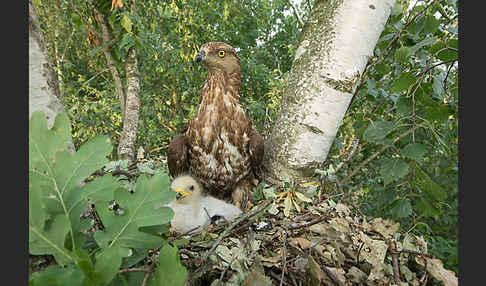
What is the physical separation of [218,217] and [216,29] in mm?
4498

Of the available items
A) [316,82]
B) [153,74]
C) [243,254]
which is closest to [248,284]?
[243,254]

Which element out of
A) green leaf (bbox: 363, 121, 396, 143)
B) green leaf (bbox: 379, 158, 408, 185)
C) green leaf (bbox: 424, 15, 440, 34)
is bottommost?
green leaf (bbox: 379, 158, 408, 185)

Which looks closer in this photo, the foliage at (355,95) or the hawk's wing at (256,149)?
the foliage at (355,95)

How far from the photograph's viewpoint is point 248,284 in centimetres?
77

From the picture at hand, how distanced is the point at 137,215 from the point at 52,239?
161mm

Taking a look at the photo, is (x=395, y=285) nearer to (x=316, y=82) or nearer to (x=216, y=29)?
(x=316, y=82)

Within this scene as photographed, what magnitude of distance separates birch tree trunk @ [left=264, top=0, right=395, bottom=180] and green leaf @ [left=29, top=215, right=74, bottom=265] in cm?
124

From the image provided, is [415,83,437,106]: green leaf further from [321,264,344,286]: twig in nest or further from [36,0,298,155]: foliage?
[36,0,298,155]: foliage

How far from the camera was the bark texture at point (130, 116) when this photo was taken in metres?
2.34

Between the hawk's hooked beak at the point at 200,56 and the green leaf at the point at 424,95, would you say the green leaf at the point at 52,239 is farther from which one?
the hawk's hooked beak at the point at 200,56

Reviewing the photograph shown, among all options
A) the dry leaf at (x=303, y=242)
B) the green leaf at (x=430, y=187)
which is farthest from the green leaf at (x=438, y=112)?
the dry leaf at (x=303, y=242)

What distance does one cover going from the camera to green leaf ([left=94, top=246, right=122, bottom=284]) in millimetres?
511

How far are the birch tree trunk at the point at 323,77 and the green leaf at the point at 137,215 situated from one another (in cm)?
105

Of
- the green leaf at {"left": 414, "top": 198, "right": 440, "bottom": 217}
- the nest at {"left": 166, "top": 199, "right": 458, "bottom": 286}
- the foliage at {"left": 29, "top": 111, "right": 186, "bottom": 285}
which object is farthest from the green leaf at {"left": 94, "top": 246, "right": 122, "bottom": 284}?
the green leaf at {"left": 414, "top": 198, "right": 440, "bottom": 217}
